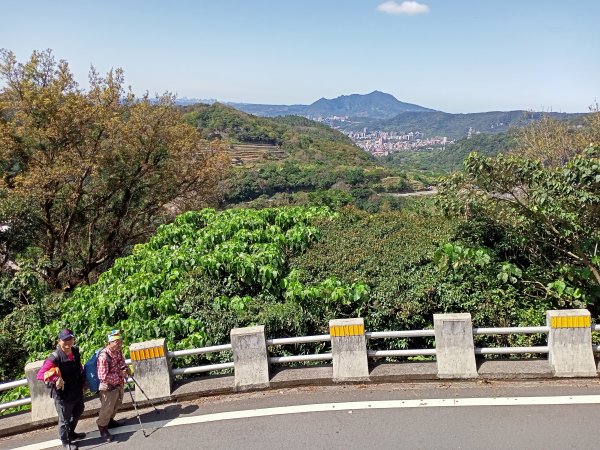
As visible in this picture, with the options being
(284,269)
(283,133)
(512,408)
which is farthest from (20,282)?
(283,133)

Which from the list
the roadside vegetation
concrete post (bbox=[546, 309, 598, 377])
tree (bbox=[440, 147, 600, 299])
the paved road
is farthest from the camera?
the roadside vegetation

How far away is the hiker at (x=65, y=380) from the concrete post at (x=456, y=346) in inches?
185

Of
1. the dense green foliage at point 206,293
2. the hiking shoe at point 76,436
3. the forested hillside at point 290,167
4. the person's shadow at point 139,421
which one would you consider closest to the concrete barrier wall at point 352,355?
the person's shadow at point 139,421

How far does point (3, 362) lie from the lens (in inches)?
409

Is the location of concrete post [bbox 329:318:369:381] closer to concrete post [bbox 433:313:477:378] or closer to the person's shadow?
concrete post [bbox 433:313:477:378]

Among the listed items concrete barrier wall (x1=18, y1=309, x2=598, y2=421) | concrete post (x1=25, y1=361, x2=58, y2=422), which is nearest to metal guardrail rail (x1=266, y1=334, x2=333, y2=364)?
concrete barrier wall (x1=18, y1=309, x2=598, y2=421)

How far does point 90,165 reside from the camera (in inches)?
691

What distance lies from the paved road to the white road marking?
0.01m

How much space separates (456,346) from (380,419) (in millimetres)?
1544

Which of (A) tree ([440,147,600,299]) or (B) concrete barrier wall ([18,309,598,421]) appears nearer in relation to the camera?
(B) concrete barrier wall ([18,309,598,421])

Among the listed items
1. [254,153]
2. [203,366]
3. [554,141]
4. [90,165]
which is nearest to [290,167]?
[254,153]

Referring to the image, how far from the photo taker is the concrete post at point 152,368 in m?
6.39

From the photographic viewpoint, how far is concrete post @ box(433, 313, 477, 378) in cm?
639

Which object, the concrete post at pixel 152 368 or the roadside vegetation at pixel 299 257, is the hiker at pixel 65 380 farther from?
the roadside vegetation at pixel 299 257
